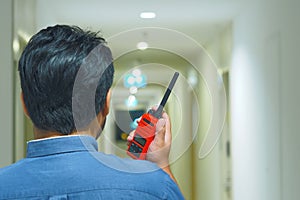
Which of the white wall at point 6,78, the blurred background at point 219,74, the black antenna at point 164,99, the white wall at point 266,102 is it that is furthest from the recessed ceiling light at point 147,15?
the black antenna at point 164,99

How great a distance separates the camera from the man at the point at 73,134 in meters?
0.45

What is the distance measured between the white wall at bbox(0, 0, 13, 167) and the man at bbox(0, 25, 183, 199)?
1118 millimetres

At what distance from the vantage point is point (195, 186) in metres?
3.33

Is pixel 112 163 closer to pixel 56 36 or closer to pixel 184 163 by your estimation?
pixel 56 36

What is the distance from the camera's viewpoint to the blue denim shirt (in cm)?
44

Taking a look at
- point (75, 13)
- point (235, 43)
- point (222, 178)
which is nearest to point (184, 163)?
point (222, 178)

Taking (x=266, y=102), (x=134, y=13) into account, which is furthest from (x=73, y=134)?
(x=134, y=13)

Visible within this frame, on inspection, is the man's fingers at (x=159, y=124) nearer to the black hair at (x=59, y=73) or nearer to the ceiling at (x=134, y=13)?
the black hair at (x=59, y=73)

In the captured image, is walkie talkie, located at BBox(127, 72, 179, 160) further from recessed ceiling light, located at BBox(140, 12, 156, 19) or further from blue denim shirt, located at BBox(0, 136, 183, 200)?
recessed ceiling light, located at BBox(140, 12, 156, 19)

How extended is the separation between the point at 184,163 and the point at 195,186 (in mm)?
177

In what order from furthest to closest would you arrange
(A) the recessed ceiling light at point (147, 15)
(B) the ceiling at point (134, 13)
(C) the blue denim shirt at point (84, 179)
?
(A) the recessed ceiling light at point (147, 15) → (B) the ceiling at point (134, 13) → (C) the blue denim shirt at point (84, 179)

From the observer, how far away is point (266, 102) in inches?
72.5

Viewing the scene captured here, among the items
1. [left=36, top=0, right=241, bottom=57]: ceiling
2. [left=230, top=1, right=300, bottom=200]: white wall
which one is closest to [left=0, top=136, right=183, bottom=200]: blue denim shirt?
[left=230, top=1, right=300, bottom=200]: white wall

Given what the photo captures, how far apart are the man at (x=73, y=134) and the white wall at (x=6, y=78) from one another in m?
1.12
